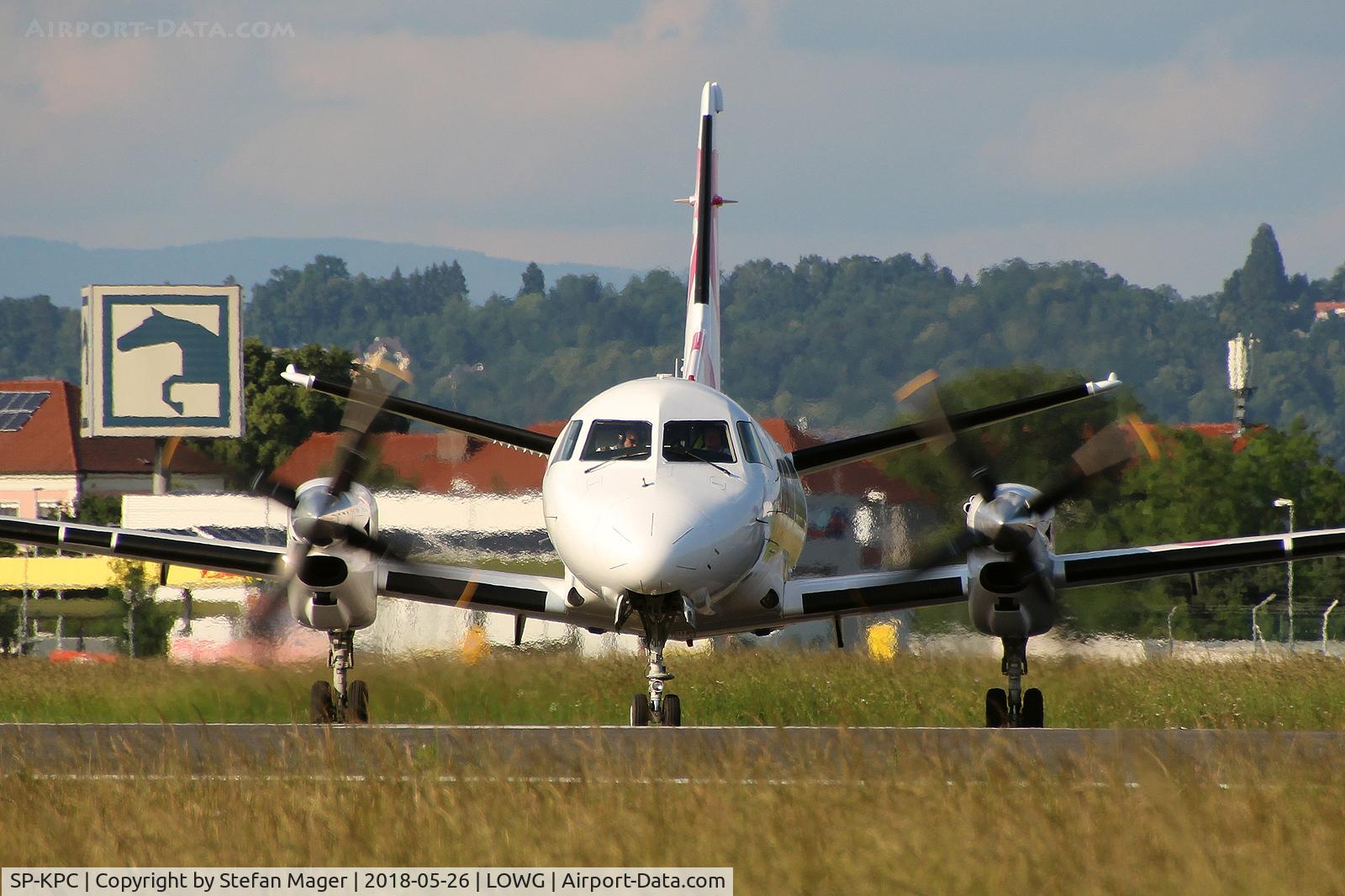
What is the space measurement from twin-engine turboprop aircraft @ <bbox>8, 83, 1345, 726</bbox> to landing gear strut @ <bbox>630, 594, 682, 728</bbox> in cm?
2

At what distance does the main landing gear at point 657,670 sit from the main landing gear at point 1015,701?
3.67m

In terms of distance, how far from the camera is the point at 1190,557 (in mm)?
16922

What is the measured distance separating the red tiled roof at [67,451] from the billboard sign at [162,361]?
14680 mm

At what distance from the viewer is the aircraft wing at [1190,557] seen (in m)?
16.6

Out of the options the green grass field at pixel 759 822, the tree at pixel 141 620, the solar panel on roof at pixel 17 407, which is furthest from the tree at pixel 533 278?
the green grass field at pixel 759 822

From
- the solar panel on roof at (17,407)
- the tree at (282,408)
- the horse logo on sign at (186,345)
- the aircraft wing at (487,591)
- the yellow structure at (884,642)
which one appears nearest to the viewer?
the aircraft wing at (487,591)

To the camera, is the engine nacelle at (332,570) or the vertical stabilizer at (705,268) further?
the vertical stabilizer at (705,268)

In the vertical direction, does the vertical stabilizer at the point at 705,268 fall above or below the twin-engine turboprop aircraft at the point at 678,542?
above

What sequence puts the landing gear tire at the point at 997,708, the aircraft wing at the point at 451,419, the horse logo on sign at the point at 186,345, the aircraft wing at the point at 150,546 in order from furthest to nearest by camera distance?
the horse logo on sign at the point at 186,345 < the aircraft wing at the point at 451,419 < the aircraft wing at the point at 150,546 < the landing gear tire at the point at 997,708

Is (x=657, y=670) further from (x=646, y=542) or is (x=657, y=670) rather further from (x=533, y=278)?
(x=533, y=278)

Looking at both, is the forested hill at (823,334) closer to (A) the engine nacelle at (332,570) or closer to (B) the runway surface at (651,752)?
(A) the engine nacelle at (332,570)

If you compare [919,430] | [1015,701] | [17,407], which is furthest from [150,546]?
[17,407]

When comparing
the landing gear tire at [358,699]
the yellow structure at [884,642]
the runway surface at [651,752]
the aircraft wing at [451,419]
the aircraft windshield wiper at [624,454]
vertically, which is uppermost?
the aircraft wing at [451,419]

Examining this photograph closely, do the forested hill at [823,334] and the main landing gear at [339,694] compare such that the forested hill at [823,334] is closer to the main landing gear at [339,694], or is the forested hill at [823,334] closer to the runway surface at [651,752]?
the main landing gear at [339,694]
